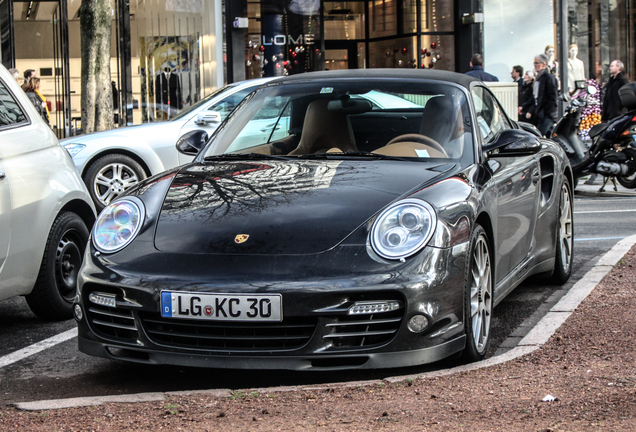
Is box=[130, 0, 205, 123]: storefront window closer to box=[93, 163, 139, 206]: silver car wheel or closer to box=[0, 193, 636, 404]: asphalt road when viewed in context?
box=[93, 163, 139, 206]: silver car wheel

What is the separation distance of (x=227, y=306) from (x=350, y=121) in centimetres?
191

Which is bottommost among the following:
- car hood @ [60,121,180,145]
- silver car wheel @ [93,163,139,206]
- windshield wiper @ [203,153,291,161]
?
silver car wheel @ [93,163,139,206]

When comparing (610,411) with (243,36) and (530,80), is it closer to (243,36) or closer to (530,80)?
(530,80)

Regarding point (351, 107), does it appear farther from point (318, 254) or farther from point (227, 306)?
point (227, 306)

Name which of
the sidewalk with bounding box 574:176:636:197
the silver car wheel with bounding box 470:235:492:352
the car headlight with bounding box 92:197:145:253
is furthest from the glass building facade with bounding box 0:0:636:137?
the car headlight with bounding box 92:197:145:253

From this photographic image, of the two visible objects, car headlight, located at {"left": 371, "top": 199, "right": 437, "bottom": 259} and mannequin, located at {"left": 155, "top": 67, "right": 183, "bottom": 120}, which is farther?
mannequin, located at {"left": 155, "top": 67, "right": 183, "bottom": 120}

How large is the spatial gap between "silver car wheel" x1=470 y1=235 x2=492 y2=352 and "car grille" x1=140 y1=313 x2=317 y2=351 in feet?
2.94

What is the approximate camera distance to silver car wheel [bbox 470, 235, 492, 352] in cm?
436

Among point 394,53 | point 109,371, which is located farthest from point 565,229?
point 394,53

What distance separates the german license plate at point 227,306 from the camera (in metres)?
3.82

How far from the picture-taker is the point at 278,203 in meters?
4.29

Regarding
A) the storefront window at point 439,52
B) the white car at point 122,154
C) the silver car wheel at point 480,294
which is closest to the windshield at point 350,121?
the silver car wheel at point 480,294

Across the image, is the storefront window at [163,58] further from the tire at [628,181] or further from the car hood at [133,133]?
the tire at [628,181]

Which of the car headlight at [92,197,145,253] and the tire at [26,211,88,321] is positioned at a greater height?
the car headlight at [92,197,145,253]
